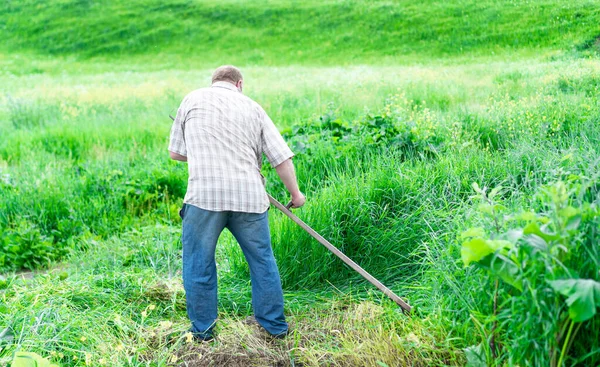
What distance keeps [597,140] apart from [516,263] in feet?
11.0

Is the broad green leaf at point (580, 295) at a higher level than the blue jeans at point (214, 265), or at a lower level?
higher

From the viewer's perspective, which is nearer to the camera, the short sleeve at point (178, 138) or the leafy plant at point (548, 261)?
the leafy plant at point (548, 261)

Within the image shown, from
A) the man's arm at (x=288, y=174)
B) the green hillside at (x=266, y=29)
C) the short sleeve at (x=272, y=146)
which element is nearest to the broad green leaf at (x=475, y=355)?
the man's arm at (x=288, y=174)

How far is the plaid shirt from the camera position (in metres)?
3.79

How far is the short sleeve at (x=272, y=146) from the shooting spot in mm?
3930

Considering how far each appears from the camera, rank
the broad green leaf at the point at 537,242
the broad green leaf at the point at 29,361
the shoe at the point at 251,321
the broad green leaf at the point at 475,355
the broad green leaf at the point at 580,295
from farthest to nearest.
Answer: the shoe at the point at 251,321, the broad green leaf at the point at 475,355, the broad green leaf at the point at 29,361, the broad green leaf at the point at 537,242, the broad green leaf at the point at 580,295

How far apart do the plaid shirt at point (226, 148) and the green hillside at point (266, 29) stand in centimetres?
1427

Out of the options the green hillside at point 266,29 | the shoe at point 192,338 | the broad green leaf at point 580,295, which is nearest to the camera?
the broad green leaf at point 580,295

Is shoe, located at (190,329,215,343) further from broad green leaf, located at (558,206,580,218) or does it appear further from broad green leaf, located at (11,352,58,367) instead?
broad green leaf, located at (558,206,580,218)

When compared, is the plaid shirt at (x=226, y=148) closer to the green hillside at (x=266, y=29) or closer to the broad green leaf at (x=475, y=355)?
the broad green leaf at (x=475, y=355)

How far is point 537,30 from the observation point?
14508 millimetres

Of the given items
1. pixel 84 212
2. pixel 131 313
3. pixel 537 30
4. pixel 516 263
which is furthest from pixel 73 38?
pixel 516 263

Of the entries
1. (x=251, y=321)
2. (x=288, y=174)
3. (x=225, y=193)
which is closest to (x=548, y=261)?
(x=288, y=174)

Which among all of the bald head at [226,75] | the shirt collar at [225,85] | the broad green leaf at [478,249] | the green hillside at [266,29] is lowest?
the green hillside at [266,29]
